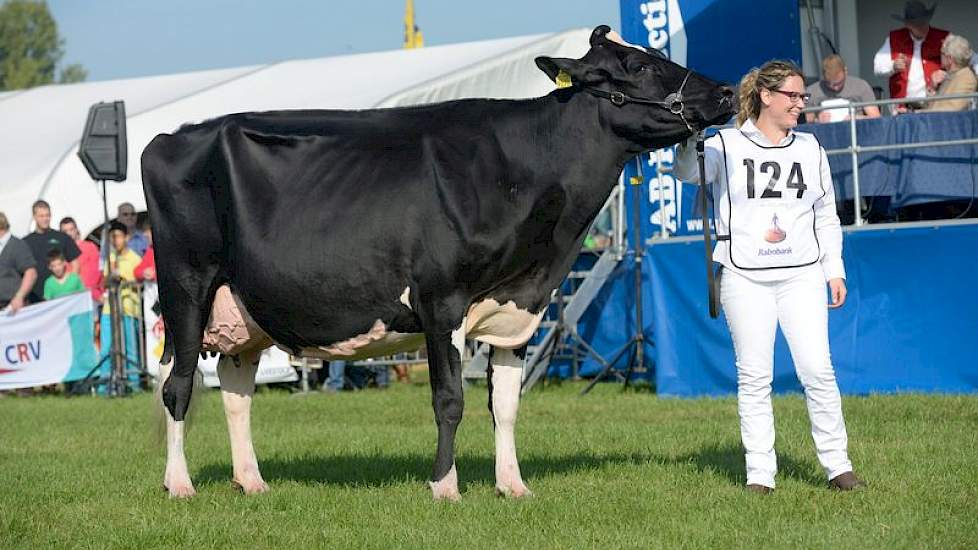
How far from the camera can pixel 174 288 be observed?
30.3 ft

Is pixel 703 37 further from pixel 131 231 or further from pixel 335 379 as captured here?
pixel 131 231

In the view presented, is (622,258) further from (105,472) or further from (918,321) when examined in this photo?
(105,472)

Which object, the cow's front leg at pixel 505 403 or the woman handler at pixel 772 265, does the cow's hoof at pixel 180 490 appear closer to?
the cow's front leg at pixel 505 403

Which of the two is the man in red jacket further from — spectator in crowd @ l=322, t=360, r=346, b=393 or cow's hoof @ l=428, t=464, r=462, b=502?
cow's hoof @ l=428, t=464, r=462, b=502

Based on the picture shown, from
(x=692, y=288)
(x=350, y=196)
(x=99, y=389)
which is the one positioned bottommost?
Answer: (x=99, y=389)

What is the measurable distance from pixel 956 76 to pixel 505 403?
7.44m

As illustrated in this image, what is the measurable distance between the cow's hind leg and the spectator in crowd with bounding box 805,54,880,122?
7277 millimetres

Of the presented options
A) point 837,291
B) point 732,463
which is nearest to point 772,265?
point 837,291

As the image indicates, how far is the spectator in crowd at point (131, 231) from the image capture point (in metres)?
20.4

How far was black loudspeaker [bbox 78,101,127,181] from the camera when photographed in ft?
57.9

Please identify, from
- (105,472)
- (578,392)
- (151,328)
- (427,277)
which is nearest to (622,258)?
(578,392)

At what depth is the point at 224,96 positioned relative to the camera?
27125 mm

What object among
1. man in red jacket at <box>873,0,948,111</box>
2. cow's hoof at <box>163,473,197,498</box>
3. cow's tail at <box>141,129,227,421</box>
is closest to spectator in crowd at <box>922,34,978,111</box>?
man in red jacket at <box>873,0,948,111</box>

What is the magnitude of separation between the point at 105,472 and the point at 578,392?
6885 millimetres
